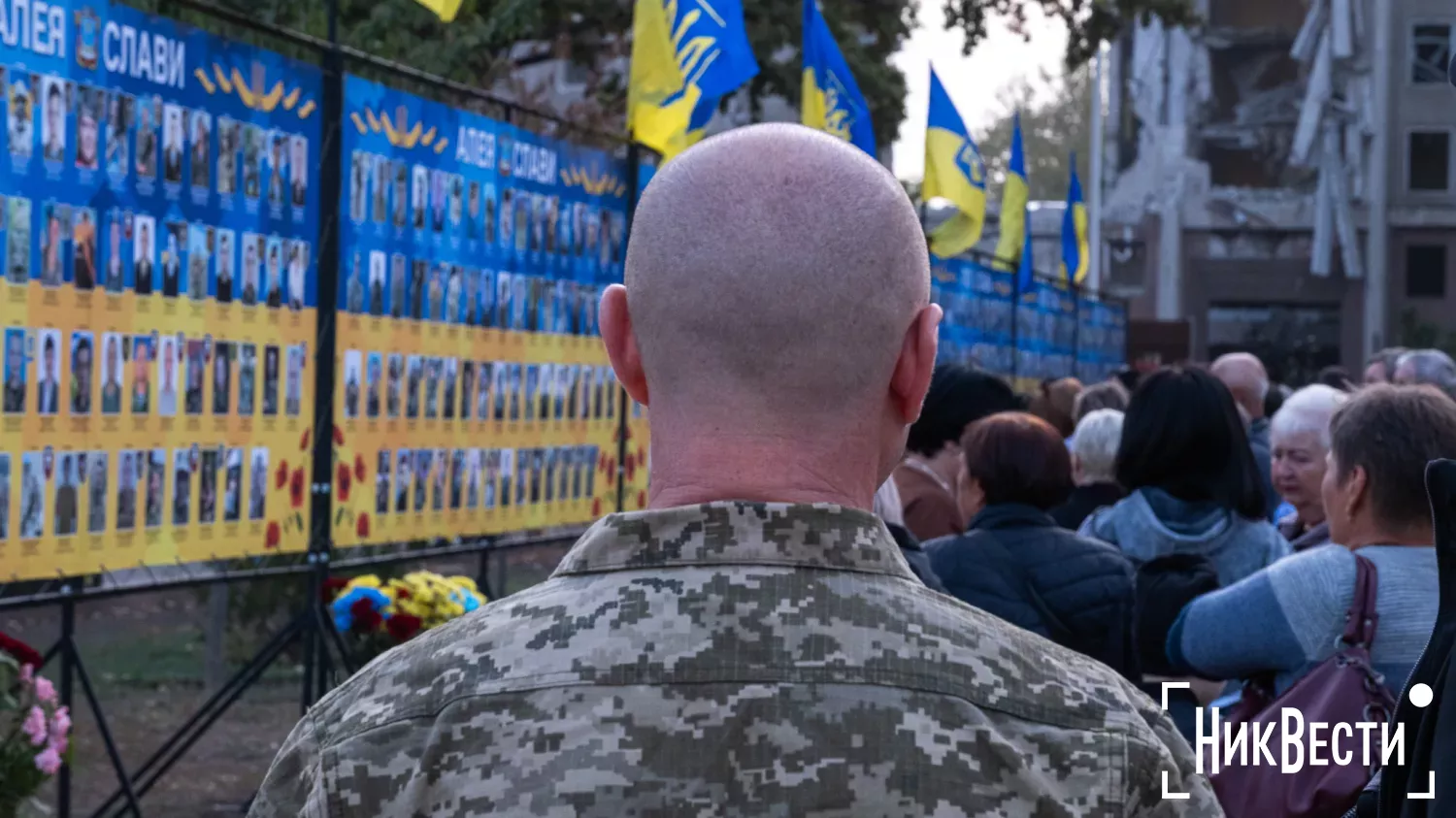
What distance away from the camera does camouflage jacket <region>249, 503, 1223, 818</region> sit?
1.70 meters

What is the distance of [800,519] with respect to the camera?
1.79 m

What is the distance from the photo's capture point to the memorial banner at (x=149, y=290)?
495cm

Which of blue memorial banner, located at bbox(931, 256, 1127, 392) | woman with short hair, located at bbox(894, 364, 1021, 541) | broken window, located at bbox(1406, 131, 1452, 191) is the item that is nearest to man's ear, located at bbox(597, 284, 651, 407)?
woman with short hair, located at bbox(894, 364, 1021, 541)

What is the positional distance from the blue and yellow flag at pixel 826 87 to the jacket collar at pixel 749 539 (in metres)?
8.07

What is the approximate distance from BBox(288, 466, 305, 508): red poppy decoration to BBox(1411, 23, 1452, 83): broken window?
49054mm

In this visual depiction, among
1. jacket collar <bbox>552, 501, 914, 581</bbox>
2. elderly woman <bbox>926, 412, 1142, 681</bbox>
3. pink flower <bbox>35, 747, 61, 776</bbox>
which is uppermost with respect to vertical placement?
jacket collar <bbox>552, 501, 914, 581</bbox>

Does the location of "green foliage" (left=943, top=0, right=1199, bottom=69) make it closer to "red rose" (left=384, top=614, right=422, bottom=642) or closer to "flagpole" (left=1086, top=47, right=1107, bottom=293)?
"red rose" (left=384, top=614, right=422, bottom=642)

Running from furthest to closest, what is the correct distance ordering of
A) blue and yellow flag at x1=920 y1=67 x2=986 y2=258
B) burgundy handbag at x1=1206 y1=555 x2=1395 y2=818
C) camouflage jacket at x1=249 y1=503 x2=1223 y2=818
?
blue and yellow flag at x1=920 y1=67 x2=986 y2=258 → burgundy handbag at x1=1206 y1=555 x2=1395 y2=818 → camouflage jacket at x1=249 y1=503 x2=1223 y2=818

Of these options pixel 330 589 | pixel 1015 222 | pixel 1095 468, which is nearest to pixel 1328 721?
pixel 1095 468

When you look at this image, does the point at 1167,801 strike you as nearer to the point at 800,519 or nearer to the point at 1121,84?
the point at 800,519

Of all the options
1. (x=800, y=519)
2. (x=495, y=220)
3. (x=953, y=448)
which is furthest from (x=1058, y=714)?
(x=495, y=220)

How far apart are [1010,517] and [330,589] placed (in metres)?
2.34

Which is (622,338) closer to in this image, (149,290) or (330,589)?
(149,290)

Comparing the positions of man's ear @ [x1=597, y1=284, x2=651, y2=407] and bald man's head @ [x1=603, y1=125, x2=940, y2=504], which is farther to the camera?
man's ear @ [x1=597, y1=284, x2=651, y2=407]
